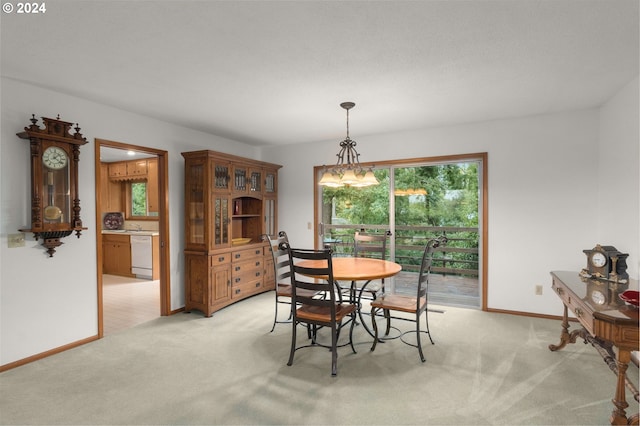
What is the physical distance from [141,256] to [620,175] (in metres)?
7.14

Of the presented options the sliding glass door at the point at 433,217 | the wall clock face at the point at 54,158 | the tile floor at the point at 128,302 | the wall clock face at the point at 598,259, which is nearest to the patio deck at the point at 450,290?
the sliding glass door at the point at 433,217

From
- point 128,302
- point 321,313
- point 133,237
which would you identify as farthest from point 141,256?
point 321,313

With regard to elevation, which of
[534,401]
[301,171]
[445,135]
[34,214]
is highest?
[445,135]

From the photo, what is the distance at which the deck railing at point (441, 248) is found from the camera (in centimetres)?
446

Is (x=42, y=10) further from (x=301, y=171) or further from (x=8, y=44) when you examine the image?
(x=301, y=171)

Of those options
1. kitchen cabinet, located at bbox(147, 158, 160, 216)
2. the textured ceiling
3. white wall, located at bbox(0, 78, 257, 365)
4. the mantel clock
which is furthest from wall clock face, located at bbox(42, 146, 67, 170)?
kitchen cabinet, located at bbox(147, 158, 160, 216)

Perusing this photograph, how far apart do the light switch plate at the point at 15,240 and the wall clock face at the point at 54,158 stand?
637mm

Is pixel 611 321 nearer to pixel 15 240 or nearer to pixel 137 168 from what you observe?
pixel 15 240

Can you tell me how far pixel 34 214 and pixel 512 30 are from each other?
388 centimetres

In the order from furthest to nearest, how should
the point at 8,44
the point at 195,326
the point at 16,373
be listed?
the point at 195,326 < the point at 16,373 < the point at 8,44

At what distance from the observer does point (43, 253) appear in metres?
2.97

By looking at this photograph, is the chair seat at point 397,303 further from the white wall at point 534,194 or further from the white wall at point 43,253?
the white wall at point 43,253

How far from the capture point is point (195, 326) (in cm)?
374

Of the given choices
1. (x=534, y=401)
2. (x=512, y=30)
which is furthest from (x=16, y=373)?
(x=512, y=30)
